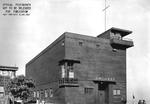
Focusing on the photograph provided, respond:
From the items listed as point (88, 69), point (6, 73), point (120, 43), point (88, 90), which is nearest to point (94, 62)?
point (88, 69)

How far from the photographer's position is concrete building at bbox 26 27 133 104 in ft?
132

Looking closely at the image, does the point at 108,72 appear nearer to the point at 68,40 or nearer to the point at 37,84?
the point at 68,40

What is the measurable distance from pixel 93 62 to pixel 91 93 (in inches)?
232

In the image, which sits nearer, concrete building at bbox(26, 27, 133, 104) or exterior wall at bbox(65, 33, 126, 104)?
concrete building at bbox(26, 27, 133, 104)

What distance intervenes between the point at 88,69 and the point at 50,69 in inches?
422

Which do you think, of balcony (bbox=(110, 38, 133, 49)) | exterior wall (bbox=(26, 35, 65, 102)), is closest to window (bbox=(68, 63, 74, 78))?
exterior wall (bbox=(26, 35, 65, 102))

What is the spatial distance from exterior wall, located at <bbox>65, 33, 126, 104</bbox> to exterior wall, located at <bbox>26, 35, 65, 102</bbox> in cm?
243

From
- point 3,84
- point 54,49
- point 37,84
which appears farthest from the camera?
point 3,84

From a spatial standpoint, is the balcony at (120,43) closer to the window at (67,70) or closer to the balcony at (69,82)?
the window at (67,70)

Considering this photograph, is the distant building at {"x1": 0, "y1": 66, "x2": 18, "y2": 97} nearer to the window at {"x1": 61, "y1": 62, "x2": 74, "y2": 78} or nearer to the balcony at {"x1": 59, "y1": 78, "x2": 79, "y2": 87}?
the window at {"x1": 61, "y1": 62, "x2": 74, "y2": 78}

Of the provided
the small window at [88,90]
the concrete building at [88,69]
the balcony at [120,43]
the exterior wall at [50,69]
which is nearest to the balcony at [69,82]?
the concrete building at [88,69]

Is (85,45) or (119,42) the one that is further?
(119,42)

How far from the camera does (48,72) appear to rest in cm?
5066

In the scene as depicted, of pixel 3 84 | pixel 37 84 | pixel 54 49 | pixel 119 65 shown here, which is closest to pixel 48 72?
pixel 54 49
